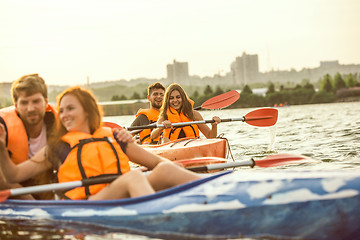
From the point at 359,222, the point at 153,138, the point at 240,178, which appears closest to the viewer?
the point at 359,222

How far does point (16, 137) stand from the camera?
392cm

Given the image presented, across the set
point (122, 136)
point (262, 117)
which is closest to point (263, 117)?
point (262, 117)

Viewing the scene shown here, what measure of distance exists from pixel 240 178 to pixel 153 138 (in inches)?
162

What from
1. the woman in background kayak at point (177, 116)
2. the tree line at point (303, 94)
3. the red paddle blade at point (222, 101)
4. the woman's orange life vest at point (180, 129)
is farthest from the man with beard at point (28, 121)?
the tree line at point (303, 94)

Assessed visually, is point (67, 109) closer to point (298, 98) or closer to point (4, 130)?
point (4, 130)

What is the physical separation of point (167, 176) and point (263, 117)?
13.8 ft

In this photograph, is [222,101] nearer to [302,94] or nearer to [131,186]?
[131,186]

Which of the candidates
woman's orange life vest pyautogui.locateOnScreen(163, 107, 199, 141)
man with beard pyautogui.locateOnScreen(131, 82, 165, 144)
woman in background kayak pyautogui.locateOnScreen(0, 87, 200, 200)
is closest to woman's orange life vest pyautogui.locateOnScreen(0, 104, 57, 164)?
woman in background kayak pyautogui.locateOnScreen(0, 87, 200, 200)

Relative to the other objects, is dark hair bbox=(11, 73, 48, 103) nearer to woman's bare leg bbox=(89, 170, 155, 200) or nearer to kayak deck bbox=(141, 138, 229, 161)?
woman's bare leg bbox=(89, 170, 155, 200)

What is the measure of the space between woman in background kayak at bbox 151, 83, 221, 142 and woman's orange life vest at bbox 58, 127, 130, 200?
10.1 ft

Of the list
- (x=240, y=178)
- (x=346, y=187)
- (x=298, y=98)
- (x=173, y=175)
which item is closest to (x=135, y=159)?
(x=173, y=175)

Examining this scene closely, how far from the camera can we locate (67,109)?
355 centimetres

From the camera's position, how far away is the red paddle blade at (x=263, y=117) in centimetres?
751

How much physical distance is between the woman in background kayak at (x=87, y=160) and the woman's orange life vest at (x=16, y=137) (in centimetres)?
16
